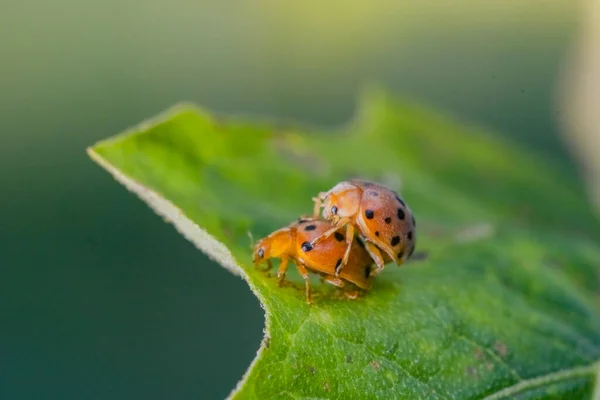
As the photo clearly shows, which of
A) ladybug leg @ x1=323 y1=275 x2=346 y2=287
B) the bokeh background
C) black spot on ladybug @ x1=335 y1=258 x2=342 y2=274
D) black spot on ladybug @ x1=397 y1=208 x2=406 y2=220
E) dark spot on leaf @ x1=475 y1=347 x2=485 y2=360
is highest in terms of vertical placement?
black spot on ladybug @ x1=397 y1=208 x2=406 y2=220

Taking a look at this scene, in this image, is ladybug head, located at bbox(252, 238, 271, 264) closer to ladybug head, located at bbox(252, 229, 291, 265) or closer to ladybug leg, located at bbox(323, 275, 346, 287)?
ladybug head, located at bbox(252, 229, 291, 265)

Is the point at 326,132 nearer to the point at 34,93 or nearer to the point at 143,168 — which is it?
the point at 143,168

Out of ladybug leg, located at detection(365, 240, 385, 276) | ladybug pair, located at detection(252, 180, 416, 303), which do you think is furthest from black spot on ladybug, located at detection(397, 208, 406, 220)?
ladybug leg, located at detection(365, 240, 385, 276)

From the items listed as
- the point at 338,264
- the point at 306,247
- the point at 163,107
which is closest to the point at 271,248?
the point at 306,247

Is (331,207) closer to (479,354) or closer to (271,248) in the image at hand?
(271,248)

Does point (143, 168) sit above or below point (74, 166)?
above

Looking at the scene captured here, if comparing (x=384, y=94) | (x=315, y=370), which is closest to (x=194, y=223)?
(x=315, y=370)

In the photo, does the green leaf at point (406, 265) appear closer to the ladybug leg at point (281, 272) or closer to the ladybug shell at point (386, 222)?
the ladybug leg at point (281, 272)
